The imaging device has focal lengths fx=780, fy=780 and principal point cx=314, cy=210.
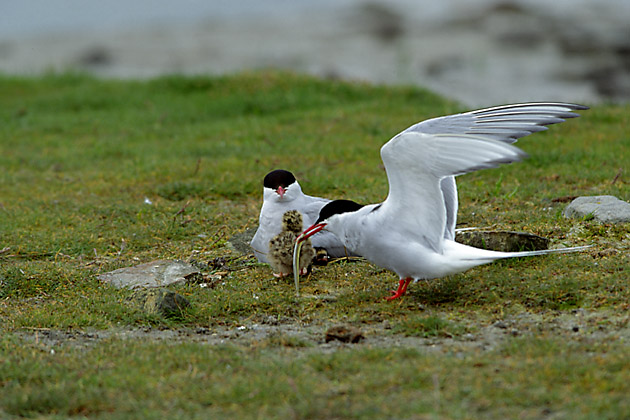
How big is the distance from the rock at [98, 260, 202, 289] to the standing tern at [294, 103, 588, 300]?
1.04m

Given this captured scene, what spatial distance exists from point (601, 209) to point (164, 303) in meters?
3.36

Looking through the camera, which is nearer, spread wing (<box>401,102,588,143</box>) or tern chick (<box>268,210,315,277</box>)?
spread wing (<box>401,102,588,143</box>)

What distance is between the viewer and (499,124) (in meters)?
4.90

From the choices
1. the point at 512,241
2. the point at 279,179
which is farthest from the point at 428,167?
the point at 279,179

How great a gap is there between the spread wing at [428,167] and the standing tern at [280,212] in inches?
47.7

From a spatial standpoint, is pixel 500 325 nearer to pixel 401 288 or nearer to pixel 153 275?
pixel 401 288

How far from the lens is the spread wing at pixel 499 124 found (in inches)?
191

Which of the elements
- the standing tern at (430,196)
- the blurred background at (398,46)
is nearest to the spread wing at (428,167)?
the standing tern at (430,196)

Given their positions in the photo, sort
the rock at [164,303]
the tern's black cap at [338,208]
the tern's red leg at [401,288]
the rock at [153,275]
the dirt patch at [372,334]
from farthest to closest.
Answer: the rock at [153,275], the tern's black cap at [338,208], the tern's red leg at [401,288], the rock at [164,303], the dirt patch at [372,334]

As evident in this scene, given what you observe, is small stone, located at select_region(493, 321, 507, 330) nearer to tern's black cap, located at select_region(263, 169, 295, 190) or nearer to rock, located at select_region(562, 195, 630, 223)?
rock, located at select_region(562, 195, 630, 223)

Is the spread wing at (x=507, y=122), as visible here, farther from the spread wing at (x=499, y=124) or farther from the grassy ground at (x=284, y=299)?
the grassy ground at (x=284, y=299)

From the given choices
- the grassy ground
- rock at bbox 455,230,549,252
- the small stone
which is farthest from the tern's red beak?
the small stone

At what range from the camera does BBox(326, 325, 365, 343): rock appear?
4.23 meters

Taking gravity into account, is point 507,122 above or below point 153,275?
above
